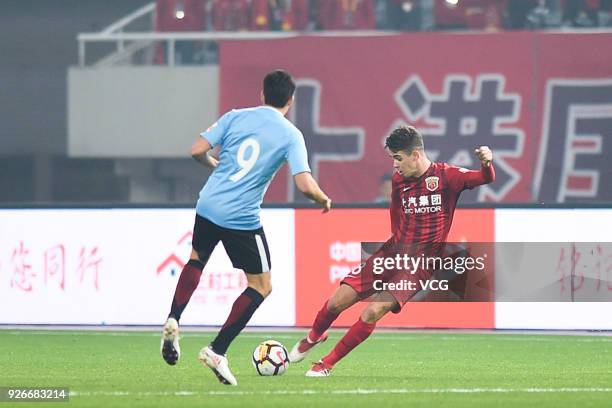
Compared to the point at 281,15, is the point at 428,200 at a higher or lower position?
lower

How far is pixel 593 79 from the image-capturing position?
1841cm

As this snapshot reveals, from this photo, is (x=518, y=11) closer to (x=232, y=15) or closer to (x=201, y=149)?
(x=232, y=15)

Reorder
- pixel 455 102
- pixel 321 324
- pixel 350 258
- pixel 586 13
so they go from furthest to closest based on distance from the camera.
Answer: pixel 586 13
pixel 455 102
pixel 350 258
pixel 321 324

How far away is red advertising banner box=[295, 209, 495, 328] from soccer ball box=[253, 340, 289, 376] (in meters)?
4.90

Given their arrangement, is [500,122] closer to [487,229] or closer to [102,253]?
[487,229]

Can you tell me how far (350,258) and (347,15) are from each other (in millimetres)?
6963

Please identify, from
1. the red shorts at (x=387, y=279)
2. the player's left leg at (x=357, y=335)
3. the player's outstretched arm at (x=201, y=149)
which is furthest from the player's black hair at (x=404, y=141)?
the player's outstretched arm at (x=201, y=149)

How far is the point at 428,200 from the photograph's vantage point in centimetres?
877

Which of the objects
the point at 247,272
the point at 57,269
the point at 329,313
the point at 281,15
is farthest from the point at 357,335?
the point at 281,15

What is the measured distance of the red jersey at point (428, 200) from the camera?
8.76 meters

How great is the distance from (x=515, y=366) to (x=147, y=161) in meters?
11.9

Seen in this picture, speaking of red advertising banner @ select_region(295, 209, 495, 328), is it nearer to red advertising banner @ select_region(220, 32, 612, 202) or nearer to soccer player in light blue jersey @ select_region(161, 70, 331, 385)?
red advertising banner @ select_region(220, 32, 612, 202)

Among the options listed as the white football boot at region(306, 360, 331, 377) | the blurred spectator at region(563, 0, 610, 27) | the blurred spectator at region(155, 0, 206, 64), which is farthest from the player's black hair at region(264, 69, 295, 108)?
the blurred spectator at region(155, 0, 206, 64)

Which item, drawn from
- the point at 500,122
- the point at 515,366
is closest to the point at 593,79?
the point at 500,122
